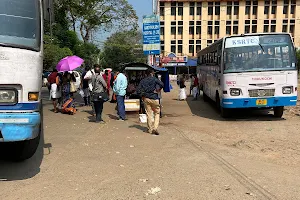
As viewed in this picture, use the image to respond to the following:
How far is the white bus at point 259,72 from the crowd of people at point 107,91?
7.91 ft

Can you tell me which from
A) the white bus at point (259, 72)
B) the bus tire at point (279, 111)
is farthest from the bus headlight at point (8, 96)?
the bus tire at point (279, 111)

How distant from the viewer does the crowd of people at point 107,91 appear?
330 inches

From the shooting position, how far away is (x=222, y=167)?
550cm

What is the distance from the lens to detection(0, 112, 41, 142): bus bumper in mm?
4059

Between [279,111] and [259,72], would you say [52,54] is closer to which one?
[259,72]

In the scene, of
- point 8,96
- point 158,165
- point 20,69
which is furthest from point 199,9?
point 8,96

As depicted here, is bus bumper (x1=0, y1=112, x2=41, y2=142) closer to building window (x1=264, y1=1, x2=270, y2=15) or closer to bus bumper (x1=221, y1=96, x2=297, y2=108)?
bus bumper (x1=221, y1=96, x2=297, y2=108)

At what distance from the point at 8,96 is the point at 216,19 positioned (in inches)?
2505

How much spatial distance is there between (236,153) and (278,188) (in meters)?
2.05

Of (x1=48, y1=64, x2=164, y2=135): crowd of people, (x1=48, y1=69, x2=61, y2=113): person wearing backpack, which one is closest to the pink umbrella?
(x1=48, y1=64, x2=164, y2=135): crowd of people

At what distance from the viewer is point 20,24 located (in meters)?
4.51

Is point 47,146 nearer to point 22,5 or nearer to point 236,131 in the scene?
point 22,5

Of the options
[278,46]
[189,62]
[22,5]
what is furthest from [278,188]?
[189,62]

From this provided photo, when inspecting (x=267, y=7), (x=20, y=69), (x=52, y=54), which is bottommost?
(x=20, y=69)
